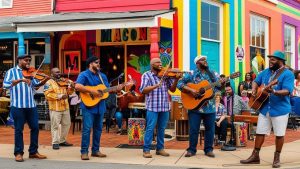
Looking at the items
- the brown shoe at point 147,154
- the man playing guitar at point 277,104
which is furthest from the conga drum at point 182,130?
the man playing guitar at point 277,104

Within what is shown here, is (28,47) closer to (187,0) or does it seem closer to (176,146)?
(187,0)

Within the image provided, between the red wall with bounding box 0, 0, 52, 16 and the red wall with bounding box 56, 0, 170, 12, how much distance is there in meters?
0.46

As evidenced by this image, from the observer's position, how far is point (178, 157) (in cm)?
965

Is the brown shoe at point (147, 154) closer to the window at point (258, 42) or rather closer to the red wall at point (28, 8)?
the red wall at point (28, 8)

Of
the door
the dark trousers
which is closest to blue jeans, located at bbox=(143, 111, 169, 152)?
the dark trousers

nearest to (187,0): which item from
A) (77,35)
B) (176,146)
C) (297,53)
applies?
(77,35)

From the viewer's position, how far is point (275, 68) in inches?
345

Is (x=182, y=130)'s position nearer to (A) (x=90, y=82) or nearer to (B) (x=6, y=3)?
(A) (x=90, y=82)

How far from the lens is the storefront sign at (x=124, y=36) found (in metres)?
16.1

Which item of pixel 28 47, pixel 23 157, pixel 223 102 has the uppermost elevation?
pixel 28 47

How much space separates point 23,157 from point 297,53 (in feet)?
56.4

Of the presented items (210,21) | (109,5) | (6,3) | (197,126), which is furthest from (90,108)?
(6,3)

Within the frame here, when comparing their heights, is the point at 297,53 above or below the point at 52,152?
above

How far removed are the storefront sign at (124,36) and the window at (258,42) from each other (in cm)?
547
